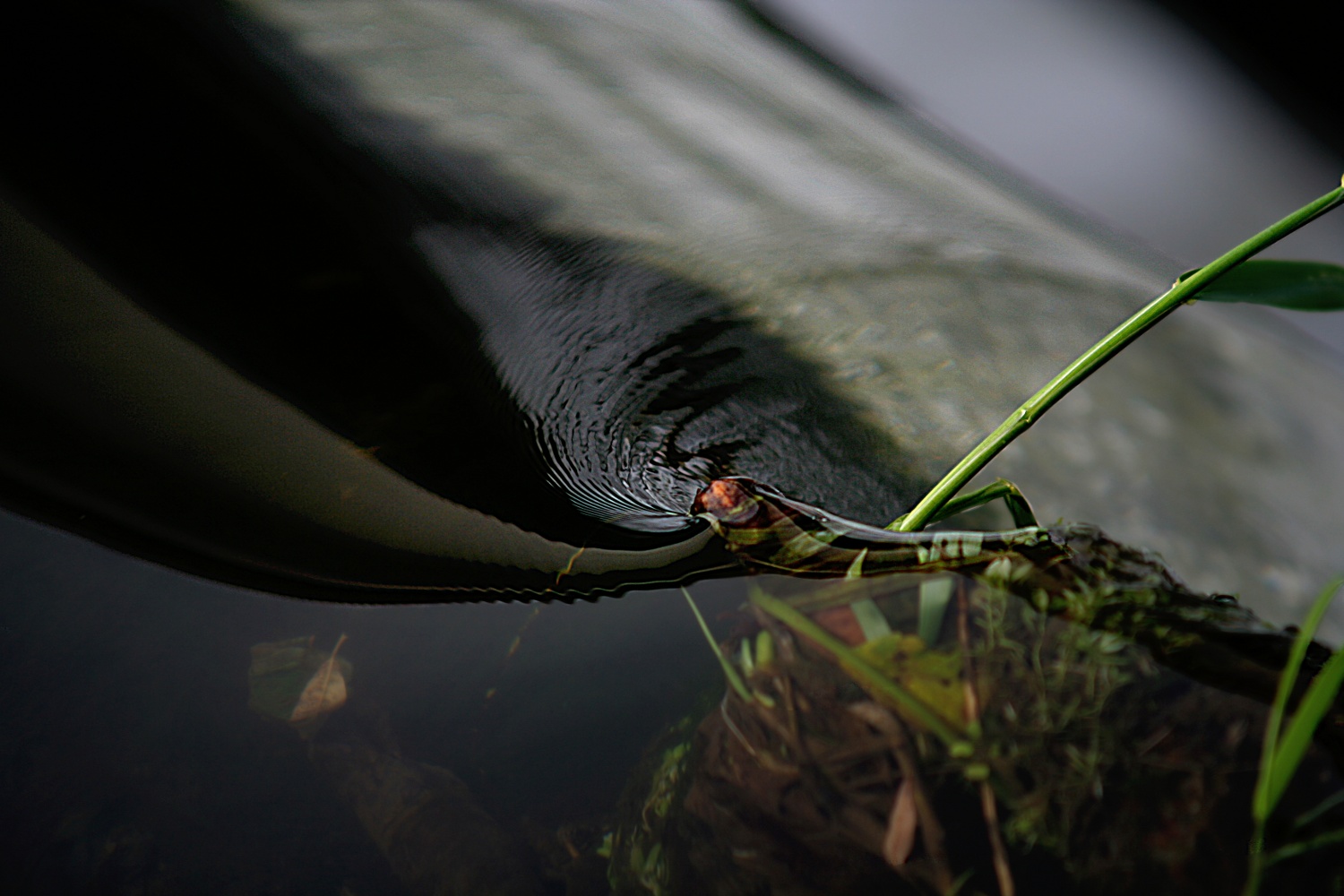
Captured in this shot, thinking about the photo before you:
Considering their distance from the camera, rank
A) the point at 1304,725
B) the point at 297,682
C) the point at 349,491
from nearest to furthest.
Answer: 1. the point at 1304,725
2. the point at 297,682
3. the point at 349,491

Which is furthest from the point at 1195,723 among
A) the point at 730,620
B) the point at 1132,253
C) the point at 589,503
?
the point at 1132,253

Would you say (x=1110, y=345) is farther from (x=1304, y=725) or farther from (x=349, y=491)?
(x=349, y=491)

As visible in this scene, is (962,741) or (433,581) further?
(433,581)

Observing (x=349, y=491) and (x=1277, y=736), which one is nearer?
(x=1277, y=736)

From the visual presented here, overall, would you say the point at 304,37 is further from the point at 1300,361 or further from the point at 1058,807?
the point at 1300,361

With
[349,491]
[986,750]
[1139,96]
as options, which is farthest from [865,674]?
[1139,96]
